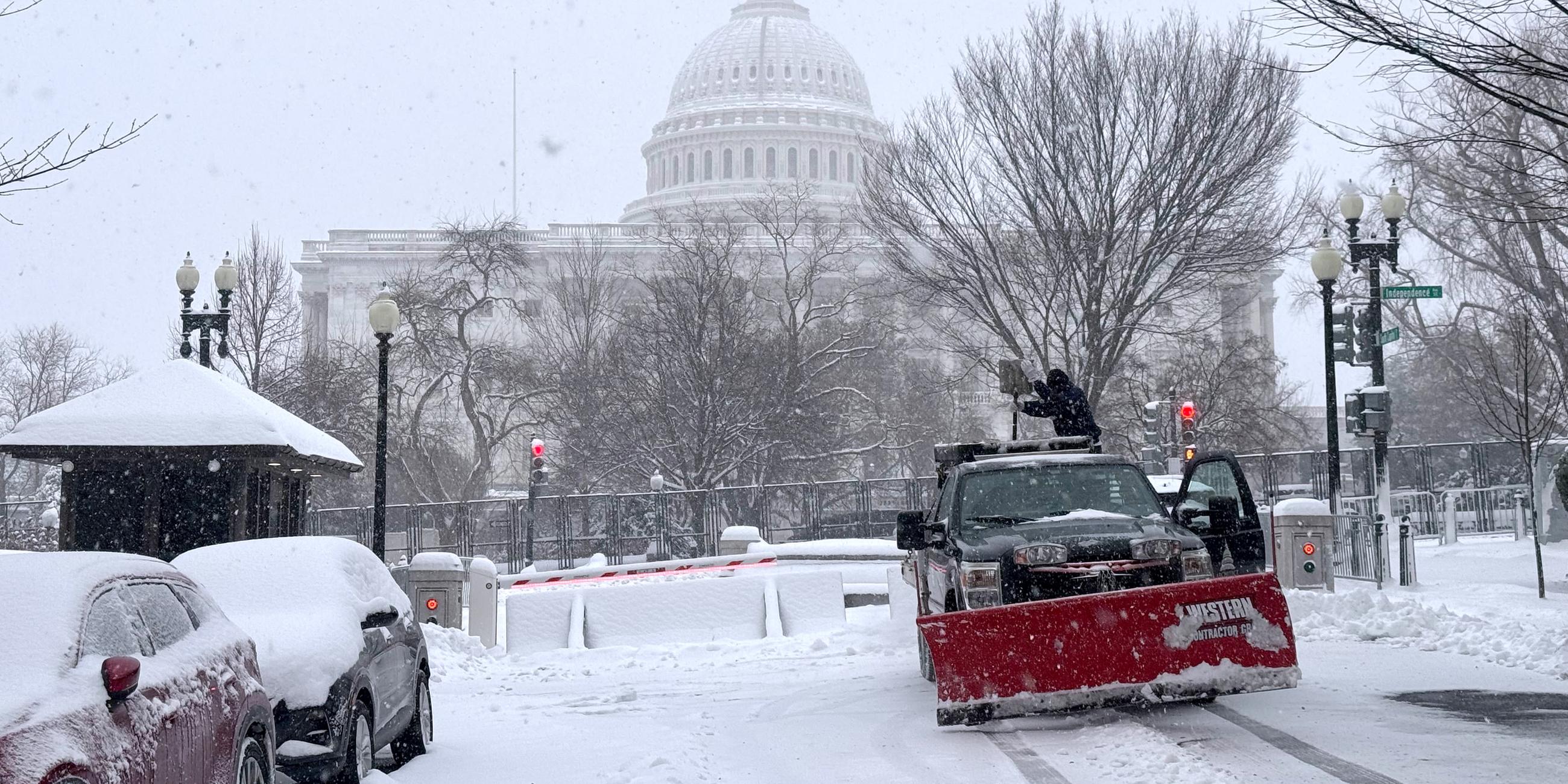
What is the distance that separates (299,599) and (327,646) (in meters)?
0.79

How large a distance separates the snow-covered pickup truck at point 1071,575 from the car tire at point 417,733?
326 centimetres

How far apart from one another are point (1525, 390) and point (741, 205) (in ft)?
130

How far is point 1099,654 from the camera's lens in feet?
32.1

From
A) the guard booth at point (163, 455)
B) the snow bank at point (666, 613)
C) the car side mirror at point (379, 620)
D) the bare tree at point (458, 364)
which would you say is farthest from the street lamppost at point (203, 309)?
the bare tree at point (458, 364)

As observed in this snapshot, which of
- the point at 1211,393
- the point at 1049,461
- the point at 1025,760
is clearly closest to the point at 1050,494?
the point at 1049,461

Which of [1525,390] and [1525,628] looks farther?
[1525,390]

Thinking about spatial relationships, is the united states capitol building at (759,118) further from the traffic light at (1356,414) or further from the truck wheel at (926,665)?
the truck wheel at (926,665)

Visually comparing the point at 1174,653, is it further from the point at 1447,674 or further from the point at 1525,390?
the point at 1525,390

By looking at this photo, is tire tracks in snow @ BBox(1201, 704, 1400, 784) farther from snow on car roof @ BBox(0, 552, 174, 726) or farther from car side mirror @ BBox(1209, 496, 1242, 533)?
snow on car roof @ BBox(0, 552, 174, 726)

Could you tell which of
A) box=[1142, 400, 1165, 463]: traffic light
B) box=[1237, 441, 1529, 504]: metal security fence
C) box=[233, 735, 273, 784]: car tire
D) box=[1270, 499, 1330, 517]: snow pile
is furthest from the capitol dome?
box=[233, 735, 273, 784]: car tire

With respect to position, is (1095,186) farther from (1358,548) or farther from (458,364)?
(458,364)

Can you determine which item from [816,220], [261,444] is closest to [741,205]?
[816,220]

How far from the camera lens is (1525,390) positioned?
17.7 meters

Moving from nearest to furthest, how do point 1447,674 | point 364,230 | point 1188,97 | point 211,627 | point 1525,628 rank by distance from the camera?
point 211,627, point 1447,674, point 1525,628, point 1188,97, point 364,230
